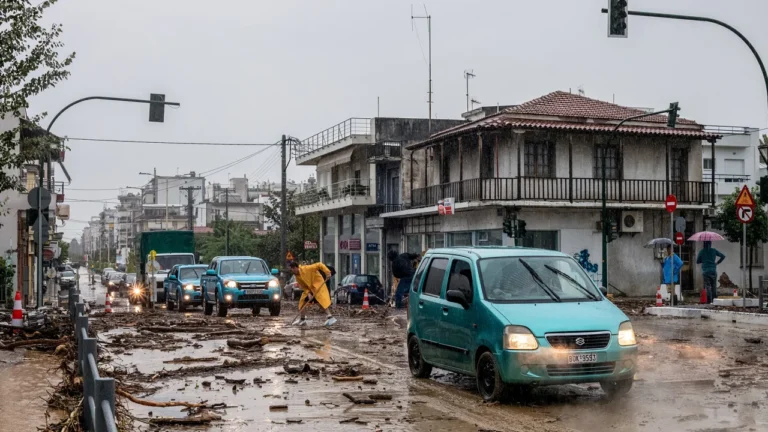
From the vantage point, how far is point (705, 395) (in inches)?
427

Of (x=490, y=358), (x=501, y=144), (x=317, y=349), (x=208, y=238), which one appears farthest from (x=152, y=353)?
(x=208, y=238)

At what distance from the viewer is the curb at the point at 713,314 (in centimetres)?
2239

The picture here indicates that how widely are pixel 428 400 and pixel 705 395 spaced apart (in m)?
3.05

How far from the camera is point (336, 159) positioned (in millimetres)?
59594

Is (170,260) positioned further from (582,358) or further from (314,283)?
(582,358)

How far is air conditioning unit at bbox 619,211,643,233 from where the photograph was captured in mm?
43594

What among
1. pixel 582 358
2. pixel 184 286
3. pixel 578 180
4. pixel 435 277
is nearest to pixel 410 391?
pixel 435 277

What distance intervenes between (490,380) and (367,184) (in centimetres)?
4481

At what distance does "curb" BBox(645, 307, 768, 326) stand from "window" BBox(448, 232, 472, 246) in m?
17.0

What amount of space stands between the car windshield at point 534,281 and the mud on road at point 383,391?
3.67ft

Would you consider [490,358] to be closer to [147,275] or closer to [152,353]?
[152,353]

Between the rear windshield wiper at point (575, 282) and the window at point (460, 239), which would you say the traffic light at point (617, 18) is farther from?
the window at point (460, 239)

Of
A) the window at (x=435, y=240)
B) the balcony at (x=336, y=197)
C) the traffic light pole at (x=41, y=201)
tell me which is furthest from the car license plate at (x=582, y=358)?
the balcony at (x=336, y=197)

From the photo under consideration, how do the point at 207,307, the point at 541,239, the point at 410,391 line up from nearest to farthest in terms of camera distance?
the point at 410,391 < the point at 207,307 < the point at 541,239
